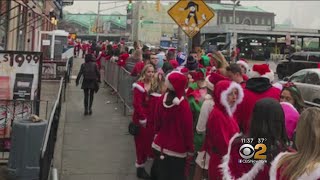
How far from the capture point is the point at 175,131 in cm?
558

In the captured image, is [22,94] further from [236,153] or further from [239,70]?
[236,153]

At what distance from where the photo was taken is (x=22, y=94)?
26.3 feet

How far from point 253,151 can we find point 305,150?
2.37 feet

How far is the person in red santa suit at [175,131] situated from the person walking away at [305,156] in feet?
8.17

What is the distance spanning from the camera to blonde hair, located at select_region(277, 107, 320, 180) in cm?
289

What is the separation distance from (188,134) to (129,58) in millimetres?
8875

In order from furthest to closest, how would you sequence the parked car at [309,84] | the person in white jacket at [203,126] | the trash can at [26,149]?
the parked car at [309,84], the trash can at [26,149], the person in white jacket at [203,126]

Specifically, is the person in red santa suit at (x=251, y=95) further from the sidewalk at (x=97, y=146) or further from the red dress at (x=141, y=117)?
the sidewalk at (x=97, y=146)

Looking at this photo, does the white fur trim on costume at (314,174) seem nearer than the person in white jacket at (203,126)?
A: Yes

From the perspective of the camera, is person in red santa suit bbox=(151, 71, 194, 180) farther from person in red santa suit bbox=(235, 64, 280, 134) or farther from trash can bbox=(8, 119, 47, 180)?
trash can bbox=(8, 119, 47, 180)

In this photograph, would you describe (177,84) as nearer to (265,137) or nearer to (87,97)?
(265,137)

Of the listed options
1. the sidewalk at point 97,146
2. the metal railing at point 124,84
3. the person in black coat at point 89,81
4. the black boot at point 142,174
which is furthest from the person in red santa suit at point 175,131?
the person in black coat at point 89,81

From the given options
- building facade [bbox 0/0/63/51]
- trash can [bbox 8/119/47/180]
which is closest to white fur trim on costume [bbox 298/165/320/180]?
trash can [bbox 8/119/47/180]

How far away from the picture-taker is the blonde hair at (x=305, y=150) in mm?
2887
